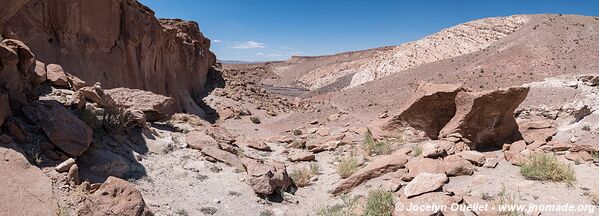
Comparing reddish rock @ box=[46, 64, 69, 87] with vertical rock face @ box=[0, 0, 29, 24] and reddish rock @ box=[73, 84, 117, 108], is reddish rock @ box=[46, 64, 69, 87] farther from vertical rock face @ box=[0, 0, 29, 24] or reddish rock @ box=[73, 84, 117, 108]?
vertical rock face @ box=[0, 0, 29, 24]

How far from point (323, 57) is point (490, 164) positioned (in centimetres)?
10071

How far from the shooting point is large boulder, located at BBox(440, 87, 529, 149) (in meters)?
9.90

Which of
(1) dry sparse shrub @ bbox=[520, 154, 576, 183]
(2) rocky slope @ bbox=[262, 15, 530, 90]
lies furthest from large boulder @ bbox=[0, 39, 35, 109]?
(2) rocky slope @ bbox=[262, 15, 530, 90]

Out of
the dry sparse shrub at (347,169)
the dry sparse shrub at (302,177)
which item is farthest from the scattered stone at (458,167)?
the dry sparse shrub at (302,177)

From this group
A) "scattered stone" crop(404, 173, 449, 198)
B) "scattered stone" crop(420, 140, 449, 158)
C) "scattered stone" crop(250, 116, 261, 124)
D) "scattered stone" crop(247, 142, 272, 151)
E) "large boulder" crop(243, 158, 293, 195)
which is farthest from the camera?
"scattered stone" crop(250, 116, 261, 124)

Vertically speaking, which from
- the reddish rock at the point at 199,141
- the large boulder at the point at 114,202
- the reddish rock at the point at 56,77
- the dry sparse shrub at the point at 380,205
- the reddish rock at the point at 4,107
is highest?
the reddish rock at the point at 56,77

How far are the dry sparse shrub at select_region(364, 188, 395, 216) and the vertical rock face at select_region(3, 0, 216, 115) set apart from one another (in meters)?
7.44

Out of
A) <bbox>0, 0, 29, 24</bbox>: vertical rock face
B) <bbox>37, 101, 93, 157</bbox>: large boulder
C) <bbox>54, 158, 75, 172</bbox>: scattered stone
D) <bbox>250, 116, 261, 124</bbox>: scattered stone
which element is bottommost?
<bbox>250, 116, 261, 124</bbox>: scattered stone

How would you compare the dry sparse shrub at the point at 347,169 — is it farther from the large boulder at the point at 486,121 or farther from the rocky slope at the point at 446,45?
the rocky slope at the point at 446,45

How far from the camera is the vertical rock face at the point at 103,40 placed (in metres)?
11.7

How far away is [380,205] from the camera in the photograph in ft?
19.3

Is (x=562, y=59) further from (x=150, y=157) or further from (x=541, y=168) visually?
(x=150, y=157)

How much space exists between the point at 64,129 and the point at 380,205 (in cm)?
527

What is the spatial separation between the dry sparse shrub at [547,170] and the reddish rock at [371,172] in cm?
233
